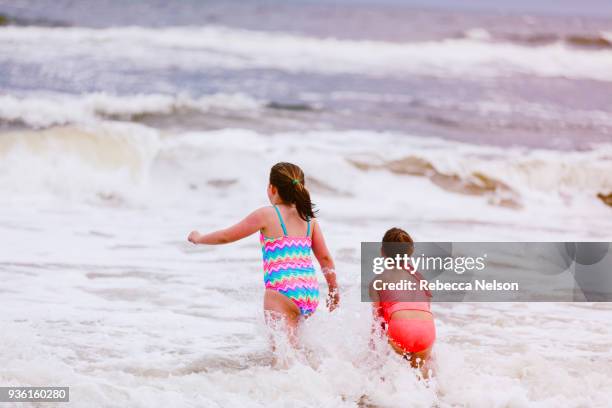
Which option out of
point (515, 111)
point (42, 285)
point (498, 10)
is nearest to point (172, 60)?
point (515, 111)

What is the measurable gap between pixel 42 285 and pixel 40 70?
12.8 m

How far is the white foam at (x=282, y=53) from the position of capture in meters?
21.2

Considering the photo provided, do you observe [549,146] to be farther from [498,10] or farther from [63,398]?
[498,10]

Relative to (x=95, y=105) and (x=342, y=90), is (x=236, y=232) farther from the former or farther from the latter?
(x=342, y=90)

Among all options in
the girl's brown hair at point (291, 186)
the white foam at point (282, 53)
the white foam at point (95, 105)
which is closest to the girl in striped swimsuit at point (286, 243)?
the girl's brown hair at point (291, 186)

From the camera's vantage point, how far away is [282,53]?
25.9 meters

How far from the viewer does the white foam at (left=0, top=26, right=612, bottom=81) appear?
69.5 ft

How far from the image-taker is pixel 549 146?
15805 millimetres

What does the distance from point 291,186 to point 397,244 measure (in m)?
0.68

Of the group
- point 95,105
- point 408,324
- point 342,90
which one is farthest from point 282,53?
point 408,324

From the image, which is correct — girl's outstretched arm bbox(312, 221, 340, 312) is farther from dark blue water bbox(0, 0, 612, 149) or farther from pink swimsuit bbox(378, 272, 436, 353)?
dark blue water bbox(0, 0, 612, 149)

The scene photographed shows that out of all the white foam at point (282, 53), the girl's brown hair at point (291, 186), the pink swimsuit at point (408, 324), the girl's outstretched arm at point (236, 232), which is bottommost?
the pink swimsuit at point (408, 324)

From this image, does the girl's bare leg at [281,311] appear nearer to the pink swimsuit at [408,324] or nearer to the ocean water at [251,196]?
the ocean water at [251,196]

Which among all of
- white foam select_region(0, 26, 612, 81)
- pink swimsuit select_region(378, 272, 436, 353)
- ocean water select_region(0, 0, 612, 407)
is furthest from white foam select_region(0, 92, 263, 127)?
pink swimsuit select_region(378, 272, 436, 353)
